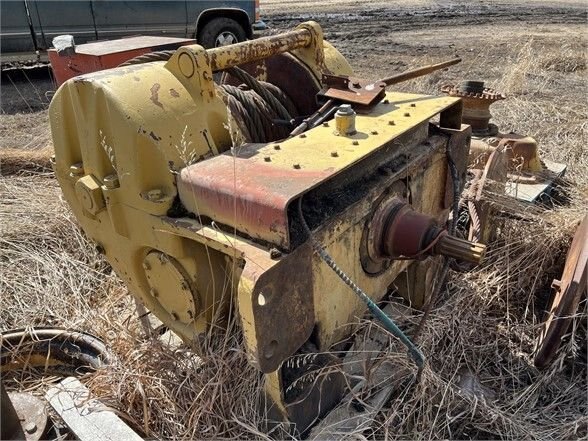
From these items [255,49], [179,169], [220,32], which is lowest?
[220,32]

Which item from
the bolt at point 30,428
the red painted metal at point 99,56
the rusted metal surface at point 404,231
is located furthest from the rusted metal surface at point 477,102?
the bolt at point 30,428

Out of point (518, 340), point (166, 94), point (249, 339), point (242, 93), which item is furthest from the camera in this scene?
point (518, 340)

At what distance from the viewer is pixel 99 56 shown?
3148 mm

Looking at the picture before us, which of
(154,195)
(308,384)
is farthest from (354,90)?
(308,384)

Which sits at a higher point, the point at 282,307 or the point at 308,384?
the point at 282,307

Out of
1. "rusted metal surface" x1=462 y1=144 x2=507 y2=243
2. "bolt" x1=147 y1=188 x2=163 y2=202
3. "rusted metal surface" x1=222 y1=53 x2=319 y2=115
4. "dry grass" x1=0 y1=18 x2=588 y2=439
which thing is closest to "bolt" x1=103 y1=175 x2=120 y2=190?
"bolt" x1=147 y1=188 x2=163 y2=202

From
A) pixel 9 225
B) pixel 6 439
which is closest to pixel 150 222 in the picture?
pixel 6 439

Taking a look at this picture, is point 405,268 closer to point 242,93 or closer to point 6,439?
point 242,93

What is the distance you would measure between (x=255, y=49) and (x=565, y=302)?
1.59 m

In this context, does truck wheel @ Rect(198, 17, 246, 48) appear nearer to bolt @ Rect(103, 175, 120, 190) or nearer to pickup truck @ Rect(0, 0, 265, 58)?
pickup truck @ Rect(0, 0, 265, 58)

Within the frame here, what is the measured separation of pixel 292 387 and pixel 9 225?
2.46 metres

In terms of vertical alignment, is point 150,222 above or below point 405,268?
above

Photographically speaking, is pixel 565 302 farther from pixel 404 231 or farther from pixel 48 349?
pixel 48 349

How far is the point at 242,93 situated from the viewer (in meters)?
2.12
